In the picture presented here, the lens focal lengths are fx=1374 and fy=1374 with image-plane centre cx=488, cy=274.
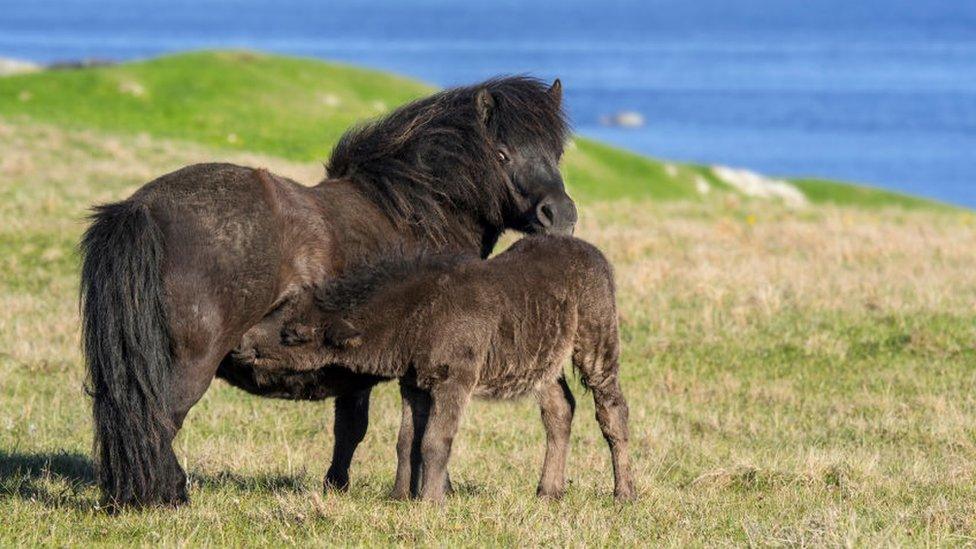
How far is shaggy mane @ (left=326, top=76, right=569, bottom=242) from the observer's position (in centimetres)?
805

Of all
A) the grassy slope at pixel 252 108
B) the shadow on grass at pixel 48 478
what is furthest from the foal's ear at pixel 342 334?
the grassy slope at pixel 252 108

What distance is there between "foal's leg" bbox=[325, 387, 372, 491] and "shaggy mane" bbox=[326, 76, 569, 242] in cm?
108

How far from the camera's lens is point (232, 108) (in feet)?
118

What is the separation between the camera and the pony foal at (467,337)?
689 cm

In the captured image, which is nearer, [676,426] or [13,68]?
[676,426]

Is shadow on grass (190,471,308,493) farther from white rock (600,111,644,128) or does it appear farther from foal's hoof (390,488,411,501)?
white rock (600,111,644,128)

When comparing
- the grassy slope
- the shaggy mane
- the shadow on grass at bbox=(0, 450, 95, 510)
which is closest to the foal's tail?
the shadow on grass at bbox=(0, 450, 95, 510)

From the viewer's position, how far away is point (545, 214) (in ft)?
26.9

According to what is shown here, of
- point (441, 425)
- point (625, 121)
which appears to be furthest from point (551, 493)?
point (625, 121)

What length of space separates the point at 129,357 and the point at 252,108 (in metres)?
30.4

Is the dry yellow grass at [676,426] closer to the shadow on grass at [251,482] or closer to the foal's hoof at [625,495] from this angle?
the shadow on grass at [251,482]

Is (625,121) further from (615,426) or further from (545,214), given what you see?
(615,426)

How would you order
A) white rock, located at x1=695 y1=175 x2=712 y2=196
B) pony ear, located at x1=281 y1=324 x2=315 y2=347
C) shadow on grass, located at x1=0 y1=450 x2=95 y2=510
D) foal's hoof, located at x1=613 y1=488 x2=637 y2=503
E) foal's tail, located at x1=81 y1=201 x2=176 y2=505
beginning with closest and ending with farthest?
foal's tail, located at x1=81 y1=201 x2=176 y2=505
pony ear, located at x1=281 y1=324 x2=315 y2=347
shadow on grass, located at x1=0 y1=450 x2=95 y2=510
foal's hoof, located at x1=613 y1=488 x2=637 y2=503
white rock, located at x1=695 y1=175 x2=712 y2=196

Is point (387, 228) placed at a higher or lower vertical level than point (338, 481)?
higher
